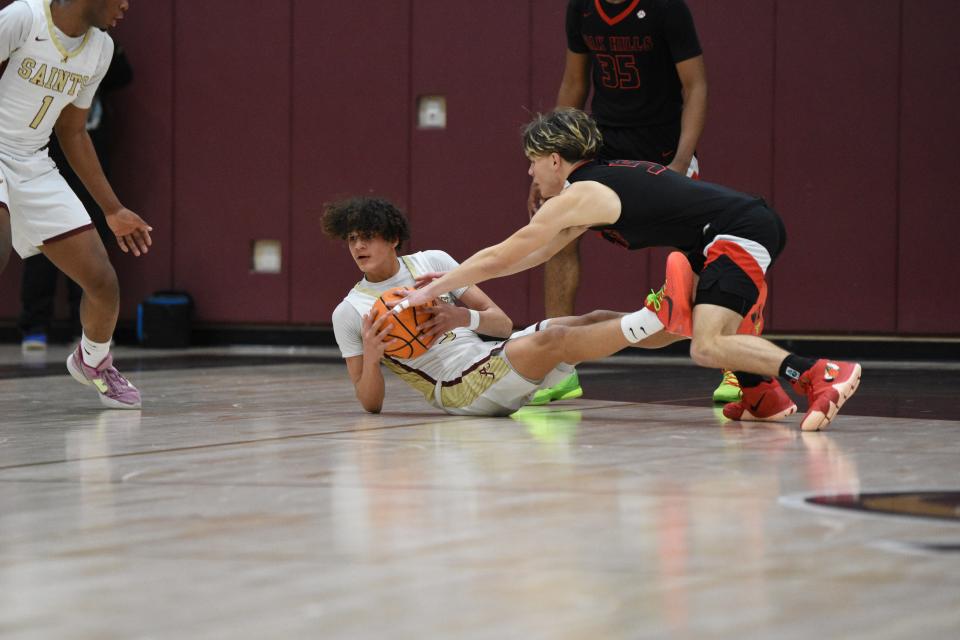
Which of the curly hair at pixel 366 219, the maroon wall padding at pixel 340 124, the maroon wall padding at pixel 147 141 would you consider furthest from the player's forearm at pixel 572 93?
the maroon wall padding at pixel 147 141

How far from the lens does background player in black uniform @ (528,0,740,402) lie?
5543mm

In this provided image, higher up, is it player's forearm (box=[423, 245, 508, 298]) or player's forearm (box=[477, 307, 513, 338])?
player's forearm (box=[423, 245, 508, 298])

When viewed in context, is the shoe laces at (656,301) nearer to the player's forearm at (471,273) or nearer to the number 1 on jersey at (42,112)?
the player's forearm at (471,273)

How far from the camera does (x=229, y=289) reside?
9.57m

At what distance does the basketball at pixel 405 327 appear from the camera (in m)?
4.45

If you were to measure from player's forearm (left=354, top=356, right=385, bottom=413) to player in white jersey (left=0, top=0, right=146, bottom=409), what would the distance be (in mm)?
862

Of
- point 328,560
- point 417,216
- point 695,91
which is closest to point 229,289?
point 417,216

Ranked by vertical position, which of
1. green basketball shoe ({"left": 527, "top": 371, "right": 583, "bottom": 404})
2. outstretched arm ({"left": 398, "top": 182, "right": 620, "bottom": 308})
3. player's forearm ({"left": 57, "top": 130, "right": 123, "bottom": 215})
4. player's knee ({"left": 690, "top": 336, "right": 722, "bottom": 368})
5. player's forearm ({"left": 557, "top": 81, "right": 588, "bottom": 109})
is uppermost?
player's forearm ({"left": 557, "top": 81, "right": 588, "bottom": 109})

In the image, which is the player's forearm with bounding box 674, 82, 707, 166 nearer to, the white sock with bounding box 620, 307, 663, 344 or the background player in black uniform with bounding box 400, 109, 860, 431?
the background player in black uniform with bounding box 400, 109, 860, 431

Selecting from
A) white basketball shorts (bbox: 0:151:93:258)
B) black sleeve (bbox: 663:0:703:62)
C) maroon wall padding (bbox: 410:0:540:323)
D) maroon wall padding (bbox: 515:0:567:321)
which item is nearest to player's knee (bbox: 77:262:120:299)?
white basketball shorts (bbox: 0:151:93:258)

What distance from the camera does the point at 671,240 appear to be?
457cm

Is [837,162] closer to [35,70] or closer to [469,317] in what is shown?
[469,317]

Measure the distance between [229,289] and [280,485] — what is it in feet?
21.4

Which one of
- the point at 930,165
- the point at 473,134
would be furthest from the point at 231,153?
the point at 930,165
